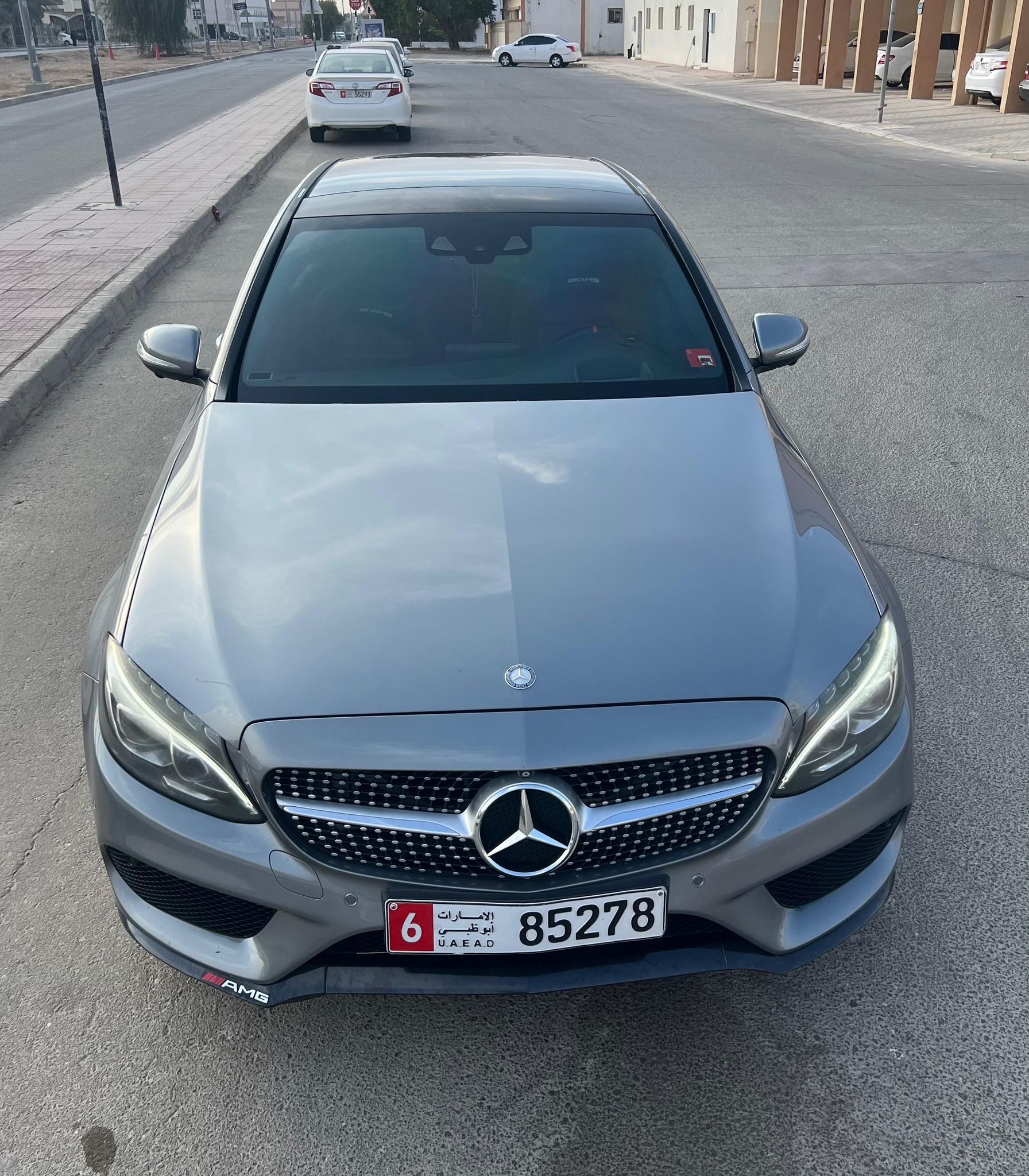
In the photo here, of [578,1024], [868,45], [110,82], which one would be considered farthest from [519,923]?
[110,82]

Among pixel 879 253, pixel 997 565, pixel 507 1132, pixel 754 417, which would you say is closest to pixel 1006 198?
pixel 879 253

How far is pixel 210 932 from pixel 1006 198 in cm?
1327

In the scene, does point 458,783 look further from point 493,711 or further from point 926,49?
point 926,49

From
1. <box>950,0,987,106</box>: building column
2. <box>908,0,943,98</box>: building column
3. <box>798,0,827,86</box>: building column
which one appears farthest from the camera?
<box>798,0,827,86</box>: building column

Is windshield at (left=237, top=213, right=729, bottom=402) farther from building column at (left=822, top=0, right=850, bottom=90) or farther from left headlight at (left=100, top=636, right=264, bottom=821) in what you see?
building column at (left=822, top=0, right=850, bottom=90)

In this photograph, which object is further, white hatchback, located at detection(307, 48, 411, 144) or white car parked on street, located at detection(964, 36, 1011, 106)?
white car parked on street, located at detection(964, 36, 1011, 106)

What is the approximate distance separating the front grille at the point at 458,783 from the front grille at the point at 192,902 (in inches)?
10.2

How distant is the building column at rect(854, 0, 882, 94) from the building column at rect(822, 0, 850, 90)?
949 mm

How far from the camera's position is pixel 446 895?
6.55ft

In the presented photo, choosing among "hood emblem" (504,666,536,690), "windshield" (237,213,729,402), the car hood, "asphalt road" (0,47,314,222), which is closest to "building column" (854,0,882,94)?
"asphalt road" (0,47,314,222)

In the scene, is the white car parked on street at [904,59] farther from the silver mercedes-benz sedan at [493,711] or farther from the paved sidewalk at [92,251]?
the silver mercedes-benz sedan at [493,711]

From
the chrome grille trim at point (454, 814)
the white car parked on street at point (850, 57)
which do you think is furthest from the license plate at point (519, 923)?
the white car parked on street at point (850, 57)

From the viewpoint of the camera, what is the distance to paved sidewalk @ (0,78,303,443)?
22.3 ft

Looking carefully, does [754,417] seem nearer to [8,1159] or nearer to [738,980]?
[738,980]
